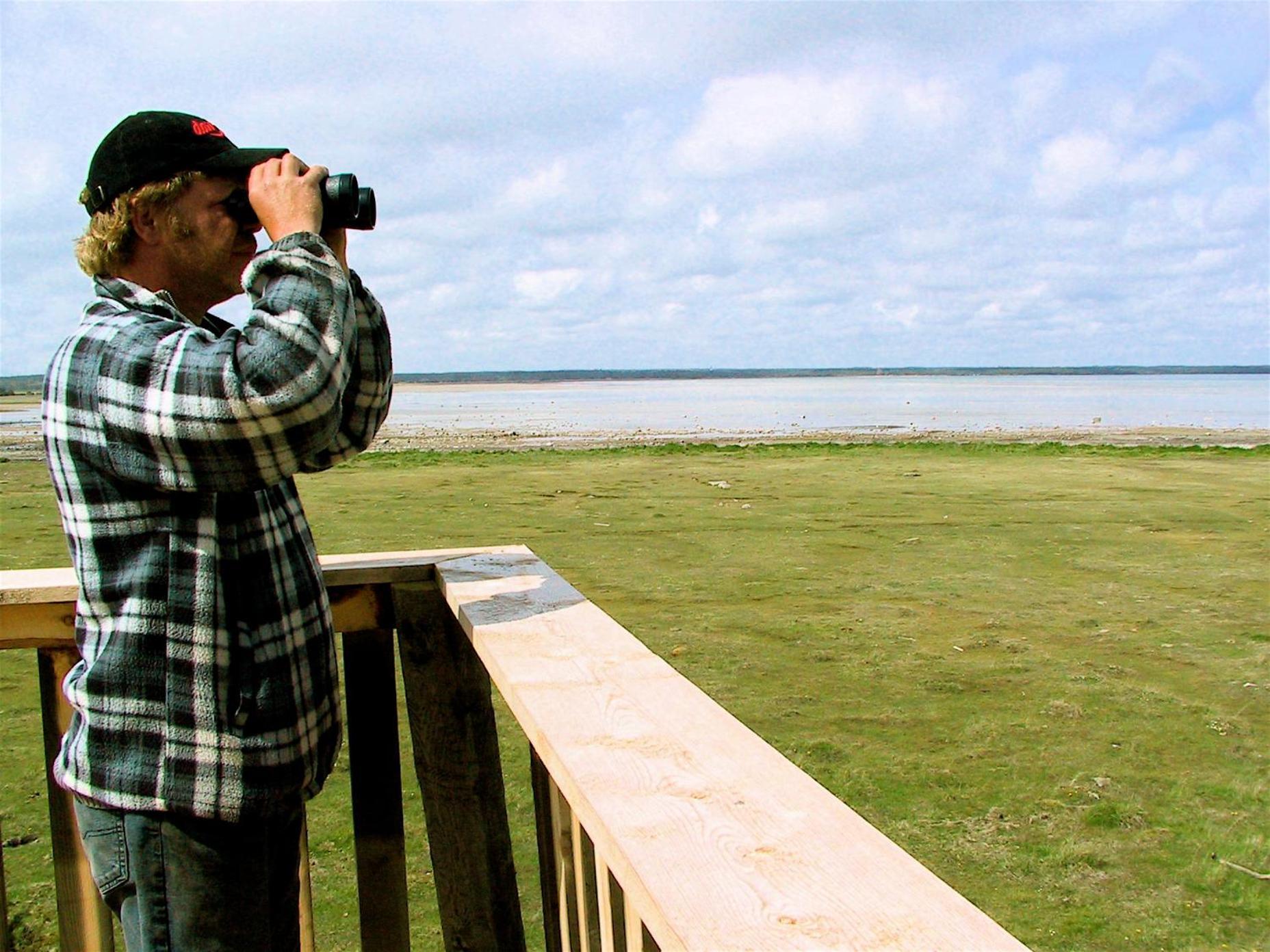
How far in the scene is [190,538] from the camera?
1289 mm

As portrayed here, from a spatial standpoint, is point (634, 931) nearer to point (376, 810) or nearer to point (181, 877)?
point (181, 877)

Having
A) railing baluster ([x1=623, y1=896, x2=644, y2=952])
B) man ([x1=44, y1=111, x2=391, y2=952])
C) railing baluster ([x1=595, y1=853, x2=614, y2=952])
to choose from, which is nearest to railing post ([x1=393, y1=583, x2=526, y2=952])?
man ([x1=44, y1=111, x2=391, y2=952])

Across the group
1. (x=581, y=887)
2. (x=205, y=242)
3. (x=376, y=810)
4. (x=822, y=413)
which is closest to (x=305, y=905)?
(x=376, y=810)

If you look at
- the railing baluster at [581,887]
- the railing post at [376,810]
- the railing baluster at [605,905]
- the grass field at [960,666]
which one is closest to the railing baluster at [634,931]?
the railing baluster at [605,905]

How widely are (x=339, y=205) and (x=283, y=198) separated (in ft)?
0.36

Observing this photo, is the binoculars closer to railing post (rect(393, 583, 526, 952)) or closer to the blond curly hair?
the blond curly hair

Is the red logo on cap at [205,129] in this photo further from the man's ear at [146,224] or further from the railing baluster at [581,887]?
the railing baluster at [581,887]

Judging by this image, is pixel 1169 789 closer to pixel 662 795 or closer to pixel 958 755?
pixel 958 755

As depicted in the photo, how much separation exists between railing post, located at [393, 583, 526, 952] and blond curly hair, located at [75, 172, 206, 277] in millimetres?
761

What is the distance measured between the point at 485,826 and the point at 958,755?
2.40 metres

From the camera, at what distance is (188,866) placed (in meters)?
1.31

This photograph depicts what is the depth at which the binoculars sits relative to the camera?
4.85 ft

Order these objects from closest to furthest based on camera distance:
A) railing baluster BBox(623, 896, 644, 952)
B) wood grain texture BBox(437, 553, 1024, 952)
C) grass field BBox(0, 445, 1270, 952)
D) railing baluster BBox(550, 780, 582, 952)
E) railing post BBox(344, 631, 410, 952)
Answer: wood grain texture BBox(437, 553, 1024, 952), railing baluster BBox(623, 896, 644, 952), railing baluster BBox(550, 780, 582, 952), railing post BBox(344, 631, 410, 952), grass field BBox(0, 445, 1270, 952)

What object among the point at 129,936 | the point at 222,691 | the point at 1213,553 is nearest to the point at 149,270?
the point at 222,691
